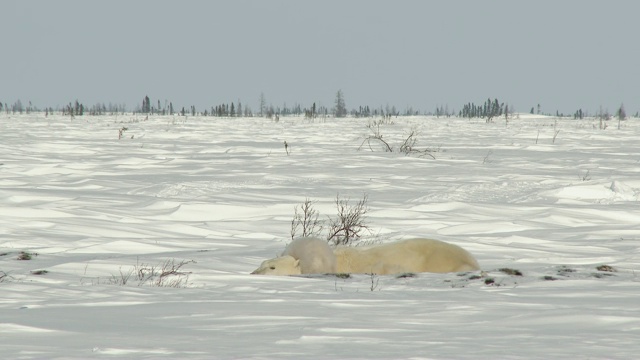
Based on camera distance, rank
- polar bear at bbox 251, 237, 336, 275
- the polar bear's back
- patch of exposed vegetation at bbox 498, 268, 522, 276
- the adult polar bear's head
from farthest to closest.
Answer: the polar bear's back → polar bear at bbox 251, 237, 336, 275 → the adult polar bear's head → patch of exposed vegetation at bbox 498, 268, 522, 276

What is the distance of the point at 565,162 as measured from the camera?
510 inches

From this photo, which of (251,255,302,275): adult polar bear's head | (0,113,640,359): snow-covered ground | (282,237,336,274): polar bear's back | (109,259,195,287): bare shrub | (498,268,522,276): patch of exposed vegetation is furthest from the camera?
(282,237,336,274): polar bear's back

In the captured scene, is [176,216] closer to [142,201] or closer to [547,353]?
[142,201]

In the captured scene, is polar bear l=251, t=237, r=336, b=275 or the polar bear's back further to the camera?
the polar bear's back

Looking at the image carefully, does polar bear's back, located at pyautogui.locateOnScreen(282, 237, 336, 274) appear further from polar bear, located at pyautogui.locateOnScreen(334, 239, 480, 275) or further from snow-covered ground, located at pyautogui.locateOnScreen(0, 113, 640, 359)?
snow-covered ground, located at pyautogui.locateOnScreen(0, 113, 640, 359)

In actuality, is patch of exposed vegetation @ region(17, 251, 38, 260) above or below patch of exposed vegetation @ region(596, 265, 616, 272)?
Answer: below

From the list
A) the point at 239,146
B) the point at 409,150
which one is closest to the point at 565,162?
the point at 409,150

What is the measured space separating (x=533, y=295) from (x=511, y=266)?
4.35ft

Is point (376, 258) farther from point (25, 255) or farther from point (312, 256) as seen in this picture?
point (25, 255)

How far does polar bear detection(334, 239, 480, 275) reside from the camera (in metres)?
5.12

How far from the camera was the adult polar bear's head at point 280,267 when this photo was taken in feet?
15.8

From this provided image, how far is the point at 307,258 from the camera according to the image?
5.04 meters

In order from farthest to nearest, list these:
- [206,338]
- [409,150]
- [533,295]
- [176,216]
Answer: [409,150] < [176,216] < [533,295] < [206,338]

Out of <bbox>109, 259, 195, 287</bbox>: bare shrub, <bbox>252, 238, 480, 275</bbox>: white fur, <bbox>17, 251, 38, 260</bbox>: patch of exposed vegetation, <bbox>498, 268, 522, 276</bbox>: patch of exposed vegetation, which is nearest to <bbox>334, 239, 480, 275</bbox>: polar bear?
<bbox>252, 238, 480, 275</bbox>: white fur
